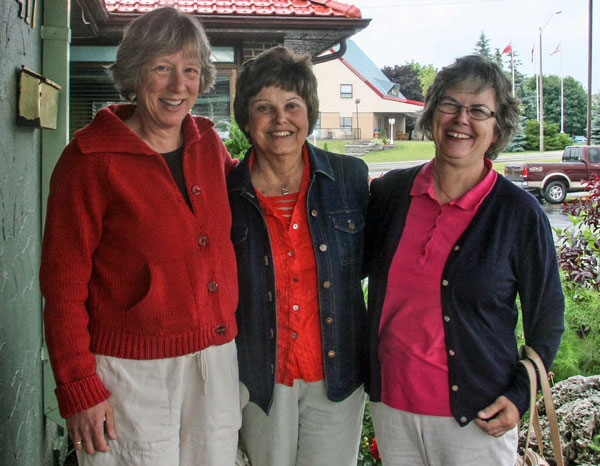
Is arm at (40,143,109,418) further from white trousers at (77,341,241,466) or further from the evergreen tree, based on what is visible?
the evergreen tree

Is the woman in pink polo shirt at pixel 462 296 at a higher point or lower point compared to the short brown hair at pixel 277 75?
lower

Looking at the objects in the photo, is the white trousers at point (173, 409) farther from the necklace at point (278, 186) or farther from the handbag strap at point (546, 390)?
the handbag strap at point (546, 390)

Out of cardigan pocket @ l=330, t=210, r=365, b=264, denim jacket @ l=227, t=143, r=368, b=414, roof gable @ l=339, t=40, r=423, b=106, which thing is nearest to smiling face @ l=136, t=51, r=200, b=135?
denim jacket @ l=227, t=143, r=368, b=414

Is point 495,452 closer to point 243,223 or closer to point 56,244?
point 243,223

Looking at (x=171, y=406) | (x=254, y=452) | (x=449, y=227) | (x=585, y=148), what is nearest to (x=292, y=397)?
(x=254, y=452)

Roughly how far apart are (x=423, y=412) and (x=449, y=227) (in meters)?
0.61

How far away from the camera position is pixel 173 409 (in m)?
1.81

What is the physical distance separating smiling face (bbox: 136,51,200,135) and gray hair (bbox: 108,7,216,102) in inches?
0.8

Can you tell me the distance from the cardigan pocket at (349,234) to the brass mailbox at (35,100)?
131cm

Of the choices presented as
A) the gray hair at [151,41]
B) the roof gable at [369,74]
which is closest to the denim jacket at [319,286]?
the gray hair at [151,41]

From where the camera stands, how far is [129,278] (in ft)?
5.68

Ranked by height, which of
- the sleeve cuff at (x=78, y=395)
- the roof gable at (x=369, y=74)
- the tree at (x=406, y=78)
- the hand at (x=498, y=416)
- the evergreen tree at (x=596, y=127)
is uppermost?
the tree at (x=406, y=78)

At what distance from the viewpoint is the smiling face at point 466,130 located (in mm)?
1922

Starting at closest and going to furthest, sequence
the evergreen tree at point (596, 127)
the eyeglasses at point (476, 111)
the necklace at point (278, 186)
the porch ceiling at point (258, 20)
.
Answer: the eyeglasses at point (476, 111) < the necklace at point (278, 186) < the porch ceiling at point (258, 20) < the evergreen tree at point (596, 127)
